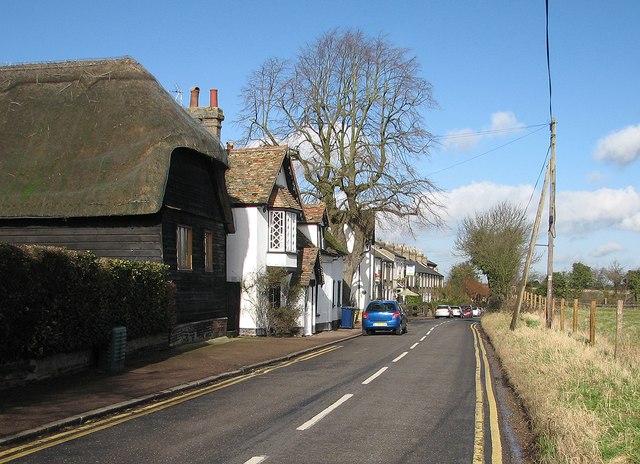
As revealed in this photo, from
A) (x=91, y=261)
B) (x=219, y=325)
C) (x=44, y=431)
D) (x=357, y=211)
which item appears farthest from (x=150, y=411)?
(x=357, y=211)

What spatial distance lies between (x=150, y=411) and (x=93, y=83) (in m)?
14.3

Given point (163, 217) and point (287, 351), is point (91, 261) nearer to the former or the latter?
point (163, 217)

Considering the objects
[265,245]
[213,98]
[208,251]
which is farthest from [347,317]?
[213,98]

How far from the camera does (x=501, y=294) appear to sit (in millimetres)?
52281

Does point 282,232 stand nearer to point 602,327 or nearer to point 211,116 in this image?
point 211,116

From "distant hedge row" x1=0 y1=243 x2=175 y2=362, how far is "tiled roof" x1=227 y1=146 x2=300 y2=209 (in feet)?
33.5

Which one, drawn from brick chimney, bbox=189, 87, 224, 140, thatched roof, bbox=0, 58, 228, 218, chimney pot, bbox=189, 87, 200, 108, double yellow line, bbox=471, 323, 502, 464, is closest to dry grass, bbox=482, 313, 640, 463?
double yellow line, bbox=471, 323, 502, 464

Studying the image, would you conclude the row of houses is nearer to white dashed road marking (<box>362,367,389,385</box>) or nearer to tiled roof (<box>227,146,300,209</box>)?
tiled roof (<box>227,146,300,209</box>)

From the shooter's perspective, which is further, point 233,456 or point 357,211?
point 357,211

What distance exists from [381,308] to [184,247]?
1374 cm

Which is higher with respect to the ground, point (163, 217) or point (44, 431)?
point (163, 217)

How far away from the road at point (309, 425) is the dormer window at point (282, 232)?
11919 millimetres

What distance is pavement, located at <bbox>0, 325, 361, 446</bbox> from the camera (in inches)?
337

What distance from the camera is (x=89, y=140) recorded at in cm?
1880
